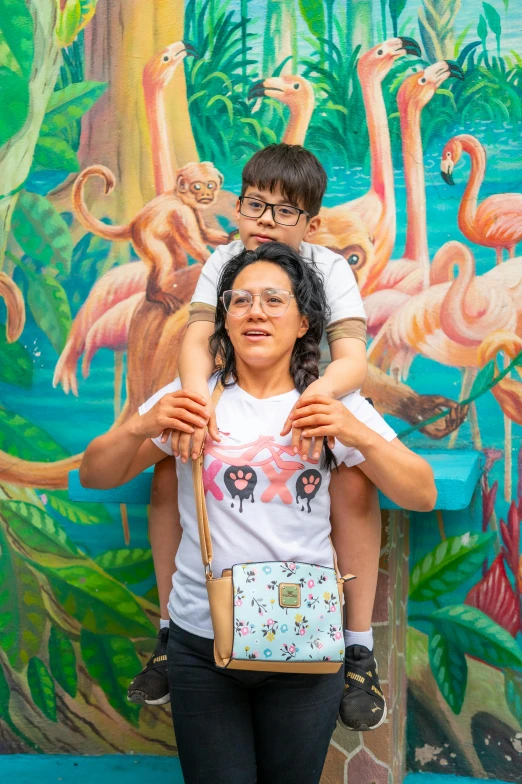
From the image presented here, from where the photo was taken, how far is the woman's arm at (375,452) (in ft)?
7.57

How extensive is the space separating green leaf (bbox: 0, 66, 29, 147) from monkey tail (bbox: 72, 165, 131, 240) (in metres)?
0.34

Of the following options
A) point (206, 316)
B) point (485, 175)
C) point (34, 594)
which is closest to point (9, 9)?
point (206, 316)

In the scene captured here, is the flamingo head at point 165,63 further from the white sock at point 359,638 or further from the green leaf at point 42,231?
the white sock at point 359,638

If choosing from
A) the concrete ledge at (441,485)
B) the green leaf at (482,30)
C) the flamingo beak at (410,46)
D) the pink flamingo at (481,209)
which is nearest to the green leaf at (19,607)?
the concrete ledge at (441,485)

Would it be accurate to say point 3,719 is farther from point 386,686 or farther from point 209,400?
point 209,400

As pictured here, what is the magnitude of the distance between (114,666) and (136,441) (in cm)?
163

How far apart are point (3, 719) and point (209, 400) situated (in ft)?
6.81

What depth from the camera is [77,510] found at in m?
3.81

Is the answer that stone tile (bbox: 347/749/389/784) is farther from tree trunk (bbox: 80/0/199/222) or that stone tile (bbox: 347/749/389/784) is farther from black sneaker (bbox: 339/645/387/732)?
tree trunk (bbox: 80/0/199/222)

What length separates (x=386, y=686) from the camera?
122 inches

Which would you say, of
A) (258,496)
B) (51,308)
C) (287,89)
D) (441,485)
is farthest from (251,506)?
(287,89)

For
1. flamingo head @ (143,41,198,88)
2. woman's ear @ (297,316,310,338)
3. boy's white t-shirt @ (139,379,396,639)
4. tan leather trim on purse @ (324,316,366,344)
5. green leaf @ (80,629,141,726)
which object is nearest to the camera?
boy's white t-shirt @ (139,379,396,639)

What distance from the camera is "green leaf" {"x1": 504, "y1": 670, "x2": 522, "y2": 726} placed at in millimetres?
3471

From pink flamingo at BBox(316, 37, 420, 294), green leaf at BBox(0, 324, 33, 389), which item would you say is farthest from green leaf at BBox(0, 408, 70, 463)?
pink flamingo at BBox(316, 37, 420, 294)
